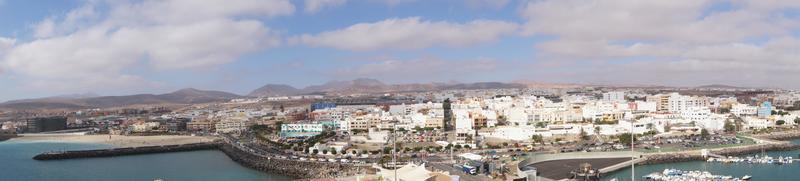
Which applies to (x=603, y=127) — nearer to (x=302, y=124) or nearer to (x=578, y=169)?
(x=578, y=169)

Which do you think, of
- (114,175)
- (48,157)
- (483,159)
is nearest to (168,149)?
(48,157)

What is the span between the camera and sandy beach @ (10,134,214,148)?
27.4m

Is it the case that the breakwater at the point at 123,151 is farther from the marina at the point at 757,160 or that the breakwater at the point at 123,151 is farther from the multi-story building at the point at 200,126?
the marina at the point at 757,160

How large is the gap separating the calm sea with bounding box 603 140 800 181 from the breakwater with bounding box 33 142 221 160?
54.0 ft

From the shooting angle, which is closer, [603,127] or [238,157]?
[238,157]

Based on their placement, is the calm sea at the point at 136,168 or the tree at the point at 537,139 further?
the tree at the point at 537,139

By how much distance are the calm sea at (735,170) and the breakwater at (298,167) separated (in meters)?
5.93

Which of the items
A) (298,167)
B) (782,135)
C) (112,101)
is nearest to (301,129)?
(298,167)

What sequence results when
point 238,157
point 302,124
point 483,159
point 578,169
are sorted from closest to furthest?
1. point 578,169
2. point 483,159
3. point 238,157
4. point 302,124

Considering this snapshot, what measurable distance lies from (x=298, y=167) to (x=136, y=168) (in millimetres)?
6202

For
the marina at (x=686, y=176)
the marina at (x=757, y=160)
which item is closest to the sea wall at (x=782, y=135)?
the marina at (x=757, y=160)

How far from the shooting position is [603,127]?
22672 millimetres

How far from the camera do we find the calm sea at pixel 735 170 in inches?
541

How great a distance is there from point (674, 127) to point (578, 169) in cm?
1152
